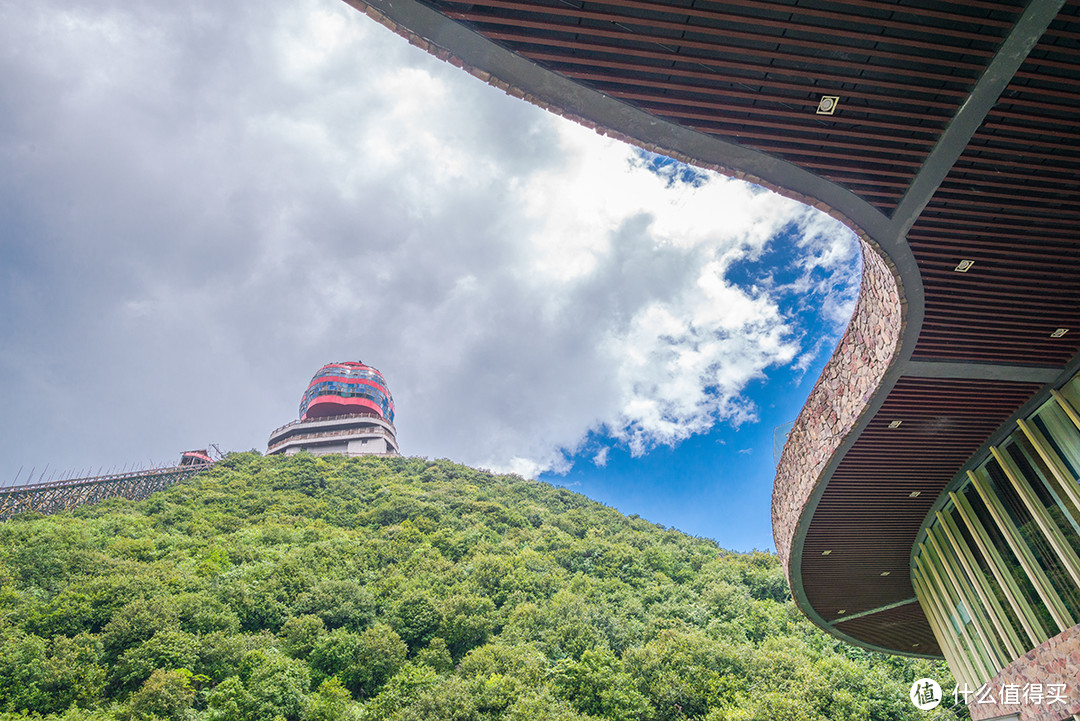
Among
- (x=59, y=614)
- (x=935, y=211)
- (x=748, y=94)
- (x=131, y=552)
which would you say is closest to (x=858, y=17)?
(x=748, y=94)

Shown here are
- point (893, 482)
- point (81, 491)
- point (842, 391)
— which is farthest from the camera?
point (81, 491)

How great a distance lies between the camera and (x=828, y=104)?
482cm

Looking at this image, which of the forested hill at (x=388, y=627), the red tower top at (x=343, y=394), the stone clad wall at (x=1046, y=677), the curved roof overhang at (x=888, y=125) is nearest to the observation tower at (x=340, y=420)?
the red tower top at (x=343, y=394)

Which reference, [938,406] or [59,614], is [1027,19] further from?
[59,614]

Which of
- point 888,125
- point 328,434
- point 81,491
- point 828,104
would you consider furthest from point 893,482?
point 328,434

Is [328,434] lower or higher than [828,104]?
higher

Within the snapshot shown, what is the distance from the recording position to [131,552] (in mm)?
27484

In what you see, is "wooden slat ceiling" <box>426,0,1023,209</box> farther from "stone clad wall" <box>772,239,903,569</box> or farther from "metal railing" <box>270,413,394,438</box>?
"metal railing" <box>270,413,394,438</box>

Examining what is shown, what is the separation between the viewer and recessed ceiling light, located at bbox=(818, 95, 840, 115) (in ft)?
15.7

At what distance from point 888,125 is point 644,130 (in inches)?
80.6

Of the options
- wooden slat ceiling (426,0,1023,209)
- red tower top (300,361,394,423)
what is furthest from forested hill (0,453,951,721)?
red tower top (300,361,394,423)

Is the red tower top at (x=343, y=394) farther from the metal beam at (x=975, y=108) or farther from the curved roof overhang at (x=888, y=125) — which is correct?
the metal beam at (x=975, y=108)

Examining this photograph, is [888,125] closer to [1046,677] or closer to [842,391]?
[842,391]

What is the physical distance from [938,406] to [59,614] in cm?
2664
